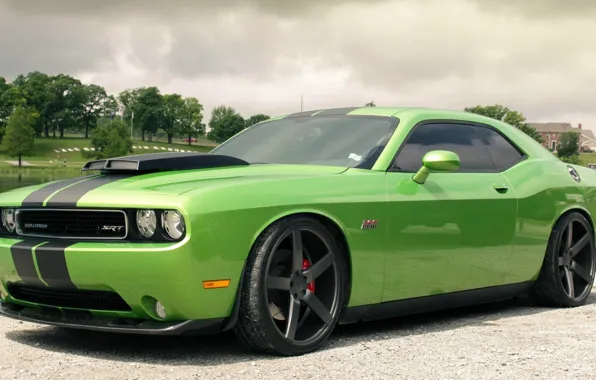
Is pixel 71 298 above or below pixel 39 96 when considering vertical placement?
below

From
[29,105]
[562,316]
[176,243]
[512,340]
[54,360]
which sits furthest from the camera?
[29,105]

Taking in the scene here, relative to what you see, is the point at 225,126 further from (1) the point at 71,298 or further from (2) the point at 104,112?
(1) the point at 71,298

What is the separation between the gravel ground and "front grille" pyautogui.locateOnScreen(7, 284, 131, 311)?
26cm

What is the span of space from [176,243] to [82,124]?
148146mm

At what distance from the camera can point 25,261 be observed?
421cm

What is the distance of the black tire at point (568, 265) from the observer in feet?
20.1

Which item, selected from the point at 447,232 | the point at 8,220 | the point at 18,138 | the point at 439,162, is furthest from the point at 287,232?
the point at 18,138

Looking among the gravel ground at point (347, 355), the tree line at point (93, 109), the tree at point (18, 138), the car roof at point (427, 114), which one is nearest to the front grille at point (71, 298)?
the gravel ground at point (347, 355)

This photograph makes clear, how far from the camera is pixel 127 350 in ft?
14.4

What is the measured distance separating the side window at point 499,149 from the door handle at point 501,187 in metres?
0.21

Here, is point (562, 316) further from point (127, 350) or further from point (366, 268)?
point (127, 350)

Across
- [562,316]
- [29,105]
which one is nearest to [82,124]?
[29,105]

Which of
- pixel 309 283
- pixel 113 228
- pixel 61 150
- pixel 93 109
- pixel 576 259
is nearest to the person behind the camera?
pixel 113 228

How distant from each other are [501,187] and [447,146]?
476 mm
